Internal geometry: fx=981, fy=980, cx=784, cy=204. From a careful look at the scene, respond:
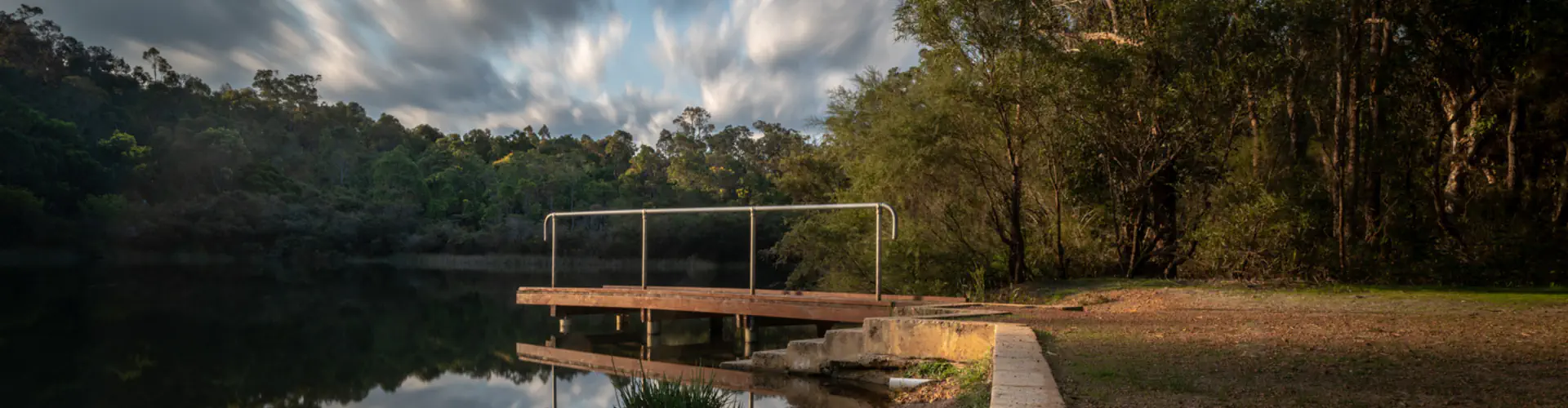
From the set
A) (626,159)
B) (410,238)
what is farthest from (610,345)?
(626,159)

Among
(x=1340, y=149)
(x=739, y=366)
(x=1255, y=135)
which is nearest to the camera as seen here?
(x=739, y=366)

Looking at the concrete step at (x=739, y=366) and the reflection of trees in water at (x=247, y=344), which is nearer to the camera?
the concrete step at (x=739, y=366)

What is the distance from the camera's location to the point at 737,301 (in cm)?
1177

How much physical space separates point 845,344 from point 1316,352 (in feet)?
13.9

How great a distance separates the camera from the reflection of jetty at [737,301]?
412 inches

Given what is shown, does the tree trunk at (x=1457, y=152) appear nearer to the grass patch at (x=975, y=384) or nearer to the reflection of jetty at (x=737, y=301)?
the reflection of jetty at (x=737, y=301)

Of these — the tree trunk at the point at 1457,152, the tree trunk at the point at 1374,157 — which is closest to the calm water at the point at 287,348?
the tree trunk at the point at 1374,157

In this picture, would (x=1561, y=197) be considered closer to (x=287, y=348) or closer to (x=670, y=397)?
(x=670, y=397)

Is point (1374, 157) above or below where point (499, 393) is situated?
above

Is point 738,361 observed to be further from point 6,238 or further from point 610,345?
point 6,238

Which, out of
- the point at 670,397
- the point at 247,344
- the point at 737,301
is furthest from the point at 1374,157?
the point at 247,344

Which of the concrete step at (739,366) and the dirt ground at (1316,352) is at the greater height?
the dirt ground at (1316,352)

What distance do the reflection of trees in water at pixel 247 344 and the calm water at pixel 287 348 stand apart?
0.11 feet

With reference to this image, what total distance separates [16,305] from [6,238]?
22842 mm
